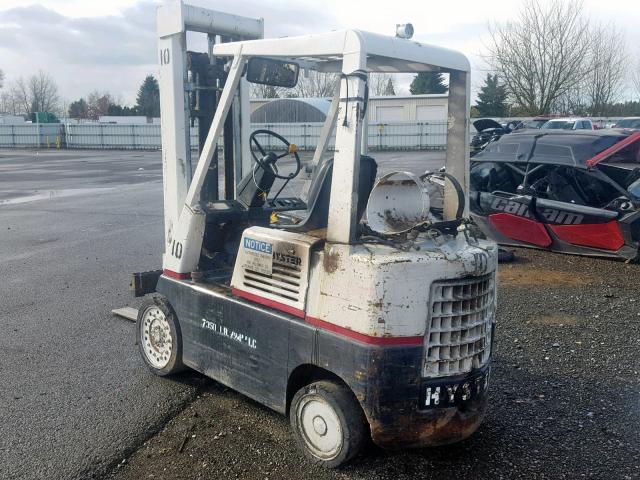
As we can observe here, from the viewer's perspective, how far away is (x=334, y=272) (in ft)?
11.8

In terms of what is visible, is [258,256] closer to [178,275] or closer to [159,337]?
[178,275]

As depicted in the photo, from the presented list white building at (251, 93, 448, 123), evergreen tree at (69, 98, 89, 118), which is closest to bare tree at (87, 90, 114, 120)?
evergreen tree at (69, 98, 89, 118)

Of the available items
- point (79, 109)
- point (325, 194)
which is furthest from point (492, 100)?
point (79, 109)

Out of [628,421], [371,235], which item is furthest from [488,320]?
[628,421]

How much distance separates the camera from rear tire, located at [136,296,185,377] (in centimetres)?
481

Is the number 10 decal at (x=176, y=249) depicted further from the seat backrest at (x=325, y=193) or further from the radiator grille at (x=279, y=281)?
the seat backrest at (x=325, y=193)

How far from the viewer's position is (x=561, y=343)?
6.12 metres

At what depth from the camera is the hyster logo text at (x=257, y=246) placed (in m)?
4.00

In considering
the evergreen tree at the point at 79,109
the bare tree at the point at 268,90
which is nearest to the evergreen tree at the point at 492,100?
the bare tree at the point at 268,90

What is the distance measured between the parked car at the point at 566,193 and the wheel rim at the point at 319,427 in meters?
6.56

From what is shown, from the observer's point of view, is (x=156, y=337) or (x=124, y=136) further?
(x=124, y=136)

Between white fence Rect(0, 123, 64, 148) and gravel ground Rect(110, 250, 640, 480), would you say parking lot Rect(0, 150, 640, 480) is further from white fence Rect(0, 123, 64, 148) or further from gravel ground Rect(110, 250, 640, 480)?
white fence Rect(0, 123, 64, 148)

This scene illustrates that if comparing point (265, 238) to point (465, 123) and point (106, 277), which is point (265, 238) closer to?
point (465, 123)

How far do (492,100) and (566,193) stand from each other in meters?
34.6
